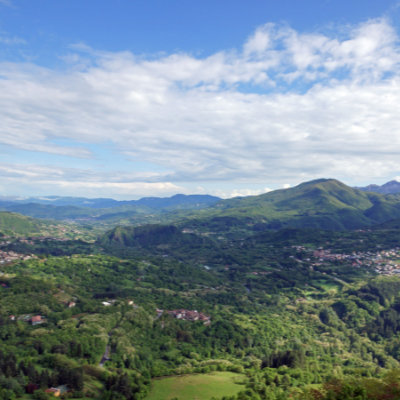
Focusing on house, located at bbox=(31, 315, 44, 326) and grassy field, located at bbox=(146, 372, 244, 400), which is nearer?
grassy field, located at bbox=(146, 372, 244, 400)

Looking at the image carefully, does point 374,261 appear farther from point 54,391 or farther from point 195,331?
point 54,391

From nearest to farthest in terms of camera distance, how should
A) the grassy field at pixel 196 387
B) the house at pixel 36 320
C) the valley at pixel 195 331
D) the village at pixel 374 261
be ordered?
the valley at pixel 195 331
the grassy field at pixel 196 387
the house at pixel 36 320
the village at pixel 374 261

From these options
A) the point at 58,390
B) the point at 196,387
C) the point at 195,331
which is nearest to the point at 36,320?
the point at 58,390

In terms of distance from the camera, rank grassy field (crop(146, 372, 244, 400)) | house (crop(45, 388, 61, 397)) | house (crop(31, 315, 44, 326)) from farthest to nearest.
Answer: house (crop(31, 315, 44, 326))
grassy field (crop(146, 372, 244, 400))
house (crop(45, 388, 61, 397))

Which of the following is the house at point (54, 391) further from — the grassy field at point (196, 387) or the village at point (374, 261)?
the village at point (374, 261)

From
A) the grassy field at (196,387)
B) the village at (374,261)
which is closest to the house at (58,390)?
the grassy field at (196,387)

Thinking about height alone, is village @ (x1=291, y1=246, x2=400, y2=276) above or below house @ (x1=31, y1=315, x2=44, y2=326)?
below

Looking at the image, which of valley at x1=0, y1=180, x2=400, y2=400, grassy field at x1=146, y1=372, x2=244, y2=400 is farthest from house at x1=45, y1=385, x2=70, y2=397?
grassy field at x1=146, y1=372, x2=244, y2=400

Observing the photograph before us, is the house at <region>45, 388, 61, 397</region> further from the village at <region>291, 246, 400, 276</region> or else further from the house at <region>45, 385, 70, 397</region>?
the village at <region>291, 246, 400, 276</region>

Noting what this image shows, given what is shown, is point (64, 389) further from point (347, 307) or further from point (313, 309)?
point (347, 307)
